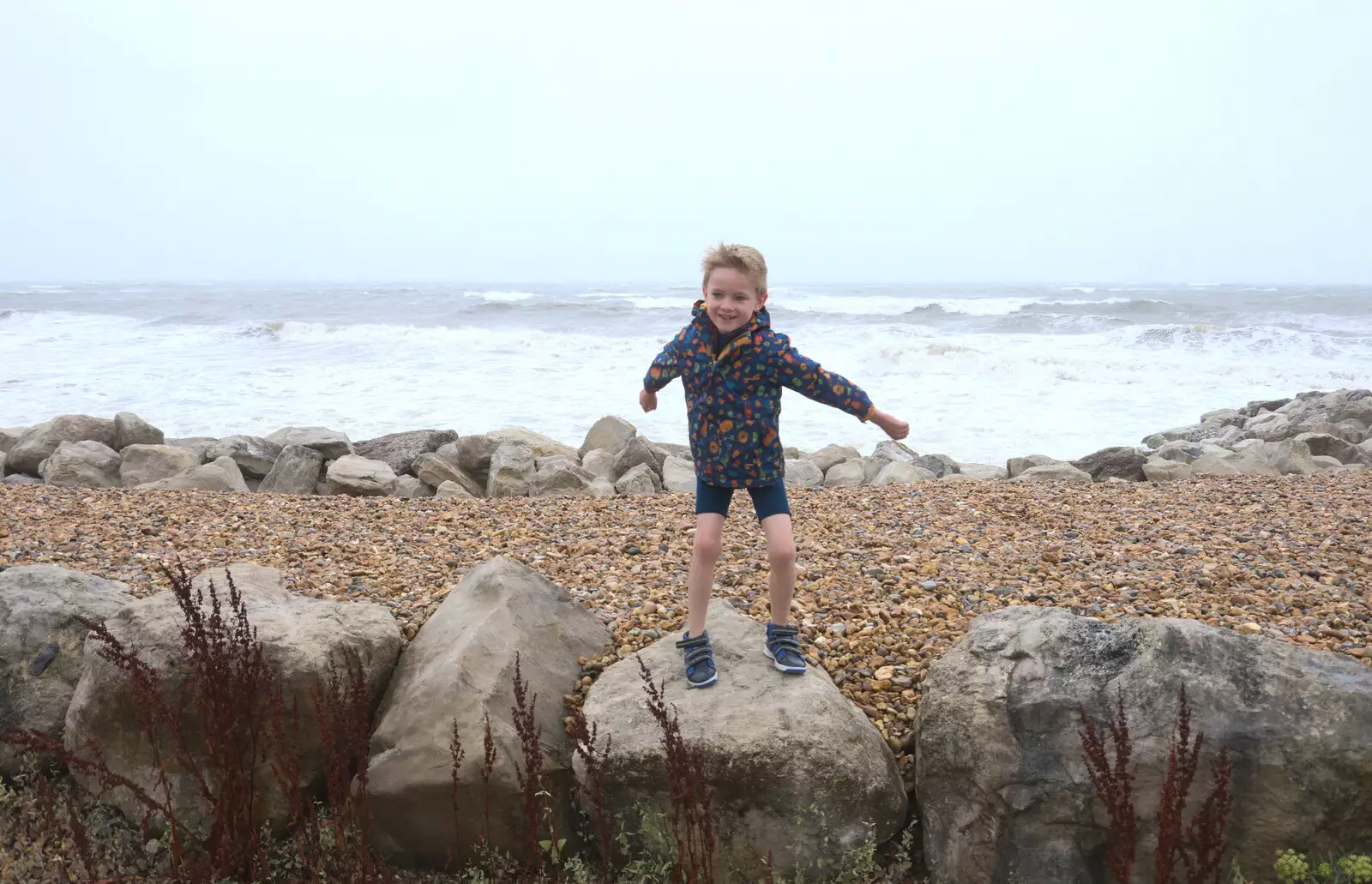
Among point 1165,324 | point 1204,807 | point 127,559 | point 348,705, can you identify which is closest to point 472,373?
point 127,559

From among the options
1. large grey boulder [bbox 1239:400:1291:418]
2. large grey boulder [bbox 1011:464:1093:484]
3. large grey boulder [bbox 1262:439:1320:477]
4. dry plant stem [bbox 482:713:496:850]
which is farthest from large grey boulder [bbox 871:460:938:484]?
large grey boulder [bbox 1239:400:1291:418]

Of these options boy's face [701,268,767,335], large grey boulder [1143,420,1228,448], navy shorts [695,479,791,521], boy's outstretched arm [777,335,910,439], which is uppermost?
boy's face [701,268,767,335]

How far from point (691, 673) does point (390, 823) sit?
119 cm

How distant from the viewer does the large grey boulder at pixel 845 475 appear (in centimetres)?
916

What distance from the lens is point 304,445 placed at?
9258 mm

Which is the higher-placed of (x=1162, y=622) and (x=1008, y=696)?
(x=1162, y=622)

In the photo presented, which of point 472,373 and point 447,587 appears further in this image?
point 472,373

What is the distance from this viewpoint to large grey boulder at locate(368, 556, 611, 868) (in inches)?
119

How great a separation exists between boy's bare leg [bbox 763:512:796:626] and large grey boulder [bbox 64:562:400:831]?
158 centimetres

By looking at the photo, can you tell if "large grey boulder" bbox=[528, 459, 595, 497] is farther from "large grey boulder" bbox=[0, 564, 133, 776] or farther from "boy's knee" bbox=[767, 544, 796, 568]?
"boy's knee" bbox=[767, 544, 796, 568]

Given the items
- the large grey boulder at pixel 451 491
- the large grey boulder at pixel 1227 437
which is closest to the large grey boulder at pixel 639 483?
the large grey boulder at pixel 451 491

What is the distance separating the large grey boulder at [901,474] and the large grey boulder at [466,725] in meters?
5.41

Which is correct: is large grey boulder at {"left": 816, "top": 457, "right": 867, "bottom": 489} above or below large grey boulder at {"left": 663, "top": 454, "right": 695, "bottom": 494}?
below

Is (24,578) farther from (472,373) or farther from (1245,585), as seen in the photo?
(472,373)
